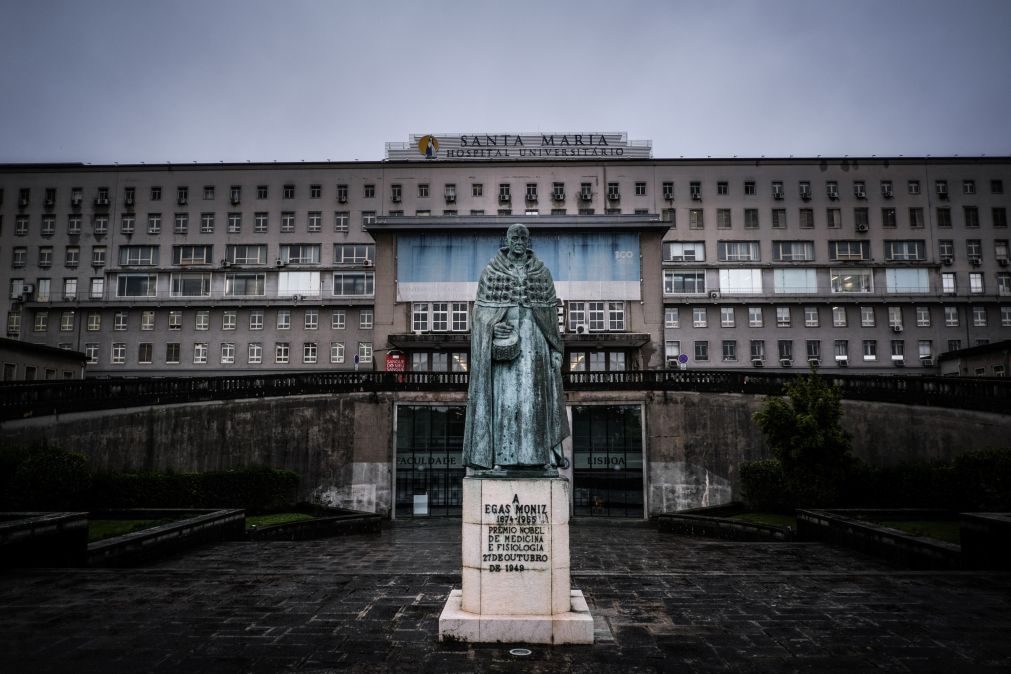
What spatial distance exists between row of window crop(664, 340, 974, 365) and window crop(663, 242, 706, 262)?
698 cm

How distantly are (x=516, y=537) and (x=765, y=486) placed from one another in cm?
2202

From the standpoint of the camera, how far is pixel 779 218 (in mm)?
56188

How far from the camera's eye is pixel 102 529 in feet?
61.6

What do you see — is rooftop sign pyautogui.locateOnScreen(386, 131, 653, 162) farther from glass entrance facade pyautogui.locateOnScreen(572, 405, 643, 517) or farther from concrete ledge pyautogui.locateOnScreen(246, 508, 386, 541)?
concrete ledge pyautogui.locateOnScreen(246, 508, 386, 541)

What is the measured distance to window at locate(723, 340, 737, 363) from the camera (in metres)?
53.7

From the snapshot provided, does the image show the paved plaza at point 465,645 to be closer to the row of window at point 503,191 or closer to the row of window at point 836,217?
the row of window at point 836,217

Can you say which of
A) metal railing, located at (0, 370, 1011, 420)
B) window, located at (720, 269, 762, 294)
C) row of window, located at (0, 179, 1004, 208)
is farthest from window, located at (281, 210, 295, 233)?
window, located at (720, 269, 762, 294)

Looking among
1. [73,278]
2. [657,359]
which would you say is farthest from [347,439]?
[73,278]

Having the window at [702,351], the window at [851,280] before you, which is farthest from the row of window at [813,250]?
the window at [702,351]

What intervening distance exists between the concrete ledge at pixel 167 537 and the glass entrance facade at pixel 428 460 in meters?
12.0

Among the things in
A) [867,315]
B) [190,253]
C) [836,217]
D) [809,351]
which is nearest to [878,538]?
[809,351]

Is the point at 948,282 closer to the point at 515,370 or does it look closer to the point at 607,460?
the point at 607,460

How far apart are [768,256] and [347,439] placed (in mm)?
38038

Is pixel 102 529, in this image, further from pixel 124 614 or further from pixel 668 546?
pixel 668 546
